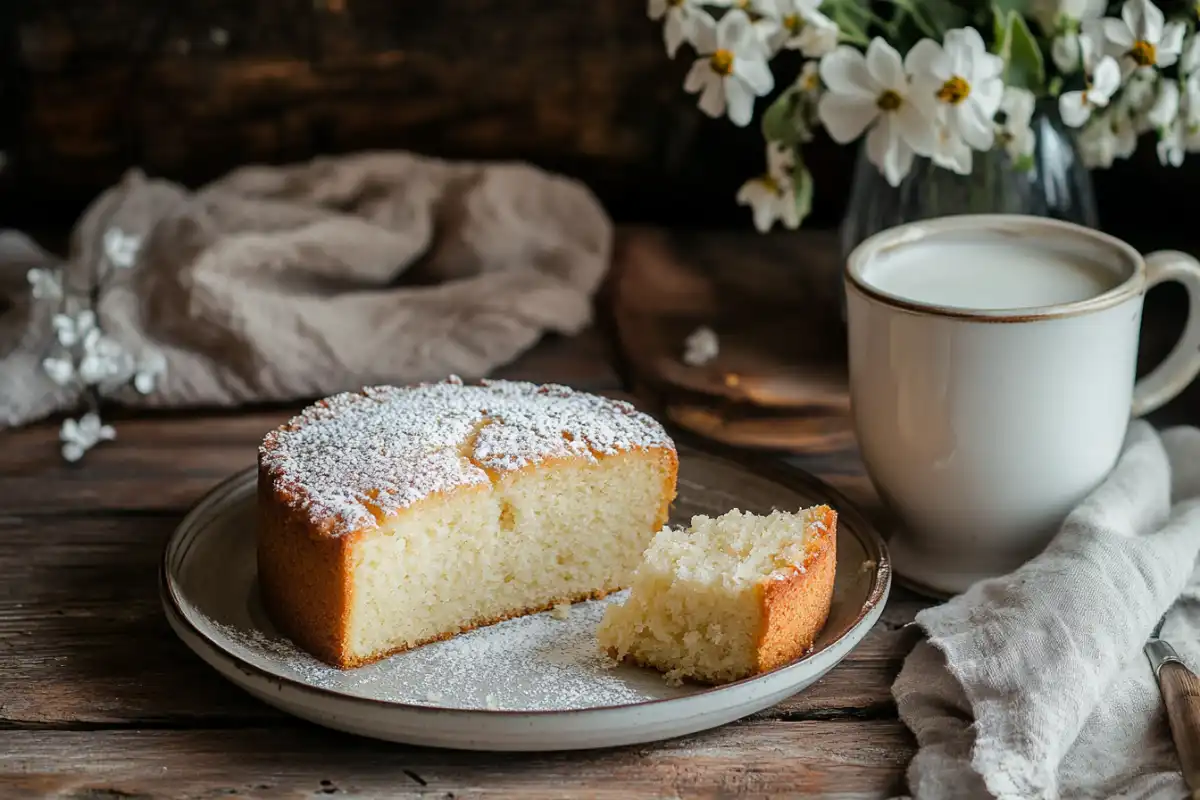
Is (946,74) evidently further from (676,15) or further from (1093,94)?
(676,15)

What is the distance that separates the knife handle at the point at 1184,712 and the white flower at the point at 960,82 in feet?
2.10

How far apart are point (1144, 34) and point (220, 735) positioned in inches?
52.2

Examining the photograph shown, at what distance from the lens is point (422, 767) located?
1425 mm

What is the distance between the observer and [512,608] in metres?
1.73

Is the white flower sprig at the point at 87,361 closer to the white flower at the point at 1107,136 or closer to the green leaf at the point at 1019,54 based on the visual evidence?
the green leaf at the point at 1019,54

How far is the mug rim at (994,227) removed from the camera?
1.61m

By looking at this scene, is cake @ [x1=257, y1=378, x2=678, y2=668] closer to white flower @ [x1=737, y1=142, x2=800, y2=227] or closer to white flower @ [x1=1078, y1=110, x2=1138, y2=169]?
white flower @ [x1=737, y1=142, x2=800, y2=227]

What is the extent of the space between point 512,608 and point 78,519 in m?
0.64

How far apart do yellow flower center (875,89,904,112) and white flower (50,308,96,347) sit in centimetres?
121

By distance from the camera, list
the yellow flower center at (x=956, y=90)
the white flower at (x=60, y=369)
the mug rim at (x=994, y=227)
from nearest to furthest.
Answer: the mug rim at (x=994, y=227) < the yellow flower center at (x=956, y=90) < the white flower at (x=60, y=369)

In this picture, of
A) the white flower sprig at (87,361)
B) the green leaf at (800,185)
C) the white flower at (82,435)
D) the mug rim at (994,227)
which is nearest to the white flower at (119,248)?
the white flower sprig at (87,361)

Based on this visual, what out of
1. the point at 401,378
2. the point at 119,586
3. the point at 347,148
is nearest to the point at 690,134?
the point at 347,148

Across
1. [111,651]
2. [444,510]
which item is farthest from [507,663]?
[111,651]

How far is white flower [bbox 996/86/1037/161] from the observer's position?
1.84m
